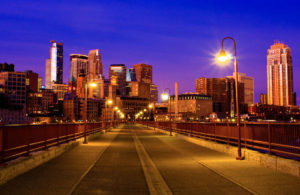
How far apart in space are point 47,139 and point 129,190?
9109 mm

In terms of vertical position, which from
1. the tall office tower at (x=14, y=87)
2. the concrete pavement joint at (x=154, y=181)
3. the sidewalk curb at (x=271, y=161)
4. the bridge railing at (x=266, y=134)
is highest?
the tall office tower at (x=14, y=87)

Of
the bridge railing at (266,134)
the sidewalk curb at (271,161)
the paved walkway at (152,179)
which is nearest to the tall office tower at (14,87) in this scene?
the bridge railing at (266,134)

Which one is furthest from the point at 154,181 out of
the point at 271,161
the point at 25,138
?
the point at 25,138

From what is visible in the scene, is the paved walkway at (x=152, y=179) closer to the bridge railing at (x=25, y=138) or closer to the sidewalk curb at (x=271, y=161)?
the sidewalk curb at (x=271, y=161)

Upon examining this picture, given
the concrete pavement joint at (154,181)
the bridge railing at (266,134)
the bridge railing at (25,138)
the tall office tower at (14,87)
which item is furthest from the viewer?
the tall office tower at (14,87)

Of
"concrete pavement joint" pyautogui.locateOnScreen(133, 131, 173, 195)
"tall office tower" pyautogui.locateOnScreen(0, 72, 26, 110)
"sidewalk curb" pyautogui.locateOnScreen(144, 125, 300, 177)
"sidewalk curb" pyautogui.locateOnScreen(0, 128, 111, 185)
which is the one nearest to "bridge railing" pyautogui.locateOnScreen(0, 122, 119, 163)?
"sidewalk curb" pyautogui.locateOnScreen(0, 128, 111, 185)

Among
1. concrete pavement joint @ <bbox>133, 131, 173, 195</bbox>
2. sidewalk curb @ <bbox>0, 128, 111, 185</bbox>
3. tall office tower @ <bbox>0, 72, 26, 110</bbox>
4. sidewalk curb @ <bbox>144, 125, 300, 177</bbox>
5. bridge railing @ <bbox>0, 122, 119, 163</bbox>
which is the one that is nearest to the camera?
concrete pavement joint @ <bbox>133, 131, 173, 195</bbox>

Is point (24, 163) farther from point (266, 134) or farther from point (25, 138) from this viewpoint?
point (266, 134)

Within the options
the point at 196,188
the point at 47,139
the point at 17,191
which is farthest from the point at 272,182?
the point at 47,139

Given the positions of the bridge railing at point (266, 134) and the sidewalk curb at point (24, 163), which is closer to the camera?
the sidewalk curb at point (24, 163)

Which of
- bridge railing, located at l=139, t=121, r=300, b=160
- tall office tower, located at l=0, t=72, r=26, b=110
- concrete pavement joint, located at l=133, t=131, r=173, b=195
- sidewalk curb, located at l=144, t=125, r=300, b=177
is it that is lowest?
concrete pavement joint, located at l=133, t=131, r=173, b=195

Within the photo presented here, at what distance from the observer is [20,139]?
1264cm

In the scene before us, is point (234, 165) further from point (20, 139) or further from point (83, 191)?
point (20, 139)

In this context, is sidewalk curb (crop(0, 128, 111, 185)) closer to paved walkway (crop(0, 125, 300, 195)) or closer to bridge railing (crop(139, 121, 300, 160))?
paved walkway (crop(0, 125, 300, 195))
